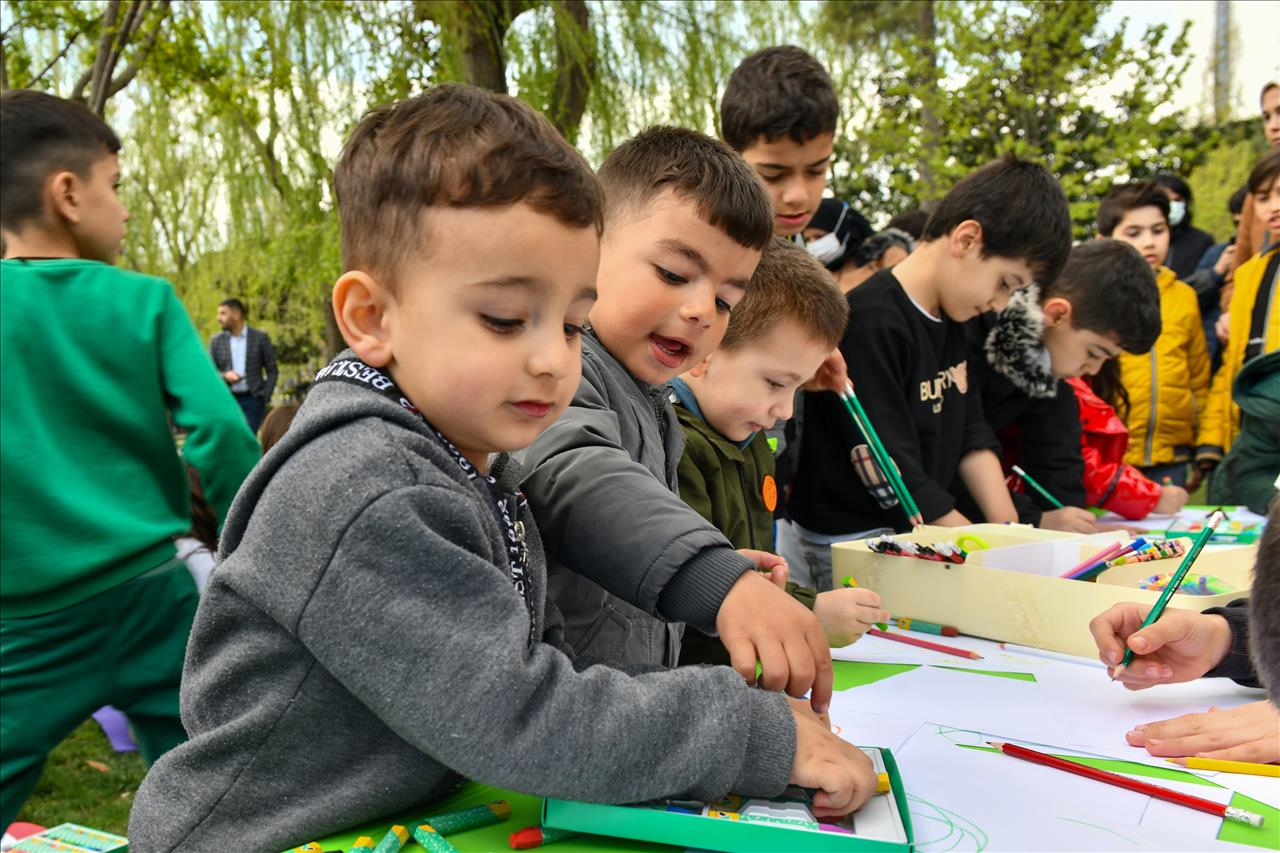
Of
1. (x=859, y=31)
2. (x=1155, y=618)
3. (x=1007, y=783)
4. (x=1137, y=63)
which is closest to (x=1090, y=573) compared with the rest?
(x=1155, y=618)

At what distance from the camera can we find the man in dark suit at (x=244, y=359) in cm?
907

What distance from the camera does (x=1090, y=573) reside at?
1.48m

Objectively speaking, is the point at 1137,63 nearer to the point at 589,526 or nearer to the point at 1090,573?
the point at 1090,573

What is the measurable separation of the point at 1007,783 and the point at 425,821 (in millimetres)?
507

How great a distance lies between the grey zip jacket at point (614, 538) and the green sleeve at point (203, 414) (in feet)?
3.47

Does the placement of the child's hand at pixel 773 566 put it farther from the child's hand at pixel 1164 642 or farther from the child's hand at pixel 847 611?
the child's hand at pixel 1164 642

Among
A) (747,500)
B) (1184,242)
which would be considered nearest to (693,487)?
(747,500)

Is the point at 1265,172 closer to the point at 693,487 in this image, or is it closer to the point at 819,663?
the point at 693,487

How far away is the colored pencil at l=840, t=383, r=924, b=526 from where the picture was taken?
1840 mm

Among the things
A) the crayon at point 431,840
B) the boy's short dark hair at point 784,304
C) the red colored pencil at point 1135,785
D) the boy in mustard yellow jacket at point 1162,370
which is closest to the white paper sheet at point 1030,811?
the red colored pencil at point 1135,785

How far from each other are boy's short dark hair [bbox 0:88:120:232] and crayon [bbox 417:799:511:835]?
1.77 meters

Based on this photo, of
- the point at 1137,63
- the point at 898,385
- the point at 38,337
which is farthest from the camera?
the point at 1137,63

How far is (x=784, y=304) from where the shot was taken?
59.7 inches

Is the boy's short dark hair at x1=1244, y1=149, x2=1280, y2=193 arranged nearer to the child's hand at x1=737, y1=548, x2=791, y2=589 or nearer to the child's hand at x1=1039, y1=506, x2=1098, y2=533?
the child's hand at x1=1039, y1=506, x2=1098, y2=533
